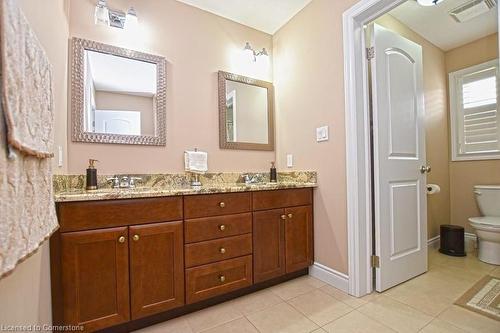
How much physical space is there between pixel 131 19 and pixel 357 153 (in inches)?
79.0

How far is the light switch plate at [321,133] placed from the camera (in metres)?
1.90

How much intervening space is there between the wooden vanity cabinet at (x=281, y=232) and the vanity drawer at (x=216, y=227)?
94 millimetres

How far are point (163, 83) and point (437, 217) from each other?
A: 3.38 metres

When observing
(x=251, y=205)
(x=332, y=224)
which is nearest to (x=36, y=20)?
(x=251, y=205)

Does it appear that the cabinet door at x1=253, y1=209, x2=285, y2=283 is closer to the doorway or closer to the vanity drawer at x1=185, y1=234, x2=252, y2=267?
the vanity drawer at x1=185, y1=234, x2=252, y2=267

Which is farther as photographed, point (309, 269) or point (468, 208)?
point (468, 208)

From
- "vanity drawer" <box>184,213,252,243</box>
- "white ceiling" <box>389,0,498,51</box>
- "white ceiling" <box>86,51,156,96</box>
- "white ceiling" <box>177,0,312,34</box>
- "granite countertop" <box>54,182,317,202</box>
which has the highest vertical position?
"white ceiling" <box>389,0,498,51</box>

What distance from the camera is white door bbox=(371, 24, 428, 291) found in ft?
5.64

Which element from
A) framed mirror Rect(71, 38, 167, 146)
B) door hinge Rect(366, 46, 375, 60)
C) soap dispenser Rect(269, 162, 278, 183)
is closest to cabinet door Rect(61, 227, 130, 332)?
framed mirror Rect(71, 38, 167, 146)

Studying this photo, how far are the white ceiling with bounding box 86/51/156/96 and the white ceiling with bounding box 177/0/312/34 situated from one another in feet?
2.48

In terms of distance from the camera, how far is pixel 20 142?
56 cm

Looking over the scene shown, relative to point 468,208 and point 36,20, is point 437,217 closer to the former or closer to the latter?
point 468,208

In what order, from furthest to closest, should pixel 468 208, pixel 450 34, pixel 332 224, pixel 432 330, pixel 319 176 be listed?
1. pixel 468 208
2. pixel 450 34
3. pixel 319 176
4. pixel 332 224
5. pixel 432 330

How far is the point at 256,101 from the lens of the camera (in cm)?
238
